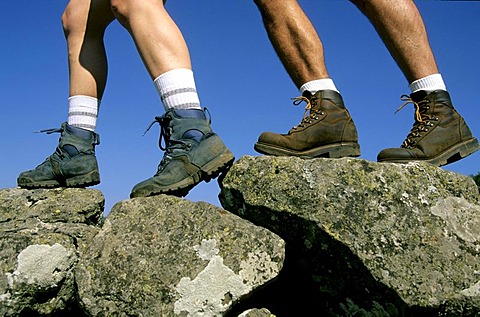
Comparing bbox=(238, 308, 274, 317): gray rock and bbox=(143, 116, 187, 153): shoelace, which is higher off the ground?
bbox=(143, 116, 187, 153): shoelace

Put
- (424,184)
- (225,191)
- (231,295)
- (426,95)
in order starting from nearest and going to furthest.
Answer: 1. (231,295)
2. (424,184)
3. (225,191)
4. (426,95)

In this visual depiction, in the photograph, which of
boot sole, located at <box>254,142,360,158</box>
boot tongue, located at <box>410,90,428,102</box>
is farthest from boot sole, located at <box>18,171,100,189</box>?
boot tongue, located at <box>410,90,428,102</box>

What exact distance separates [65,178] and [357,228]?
79.8 inches

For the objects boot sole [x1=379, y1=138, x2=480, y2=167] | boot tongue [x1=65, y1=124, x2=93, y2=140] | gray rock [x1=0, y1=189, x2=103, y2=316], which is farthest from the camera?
boot tongue [x1=65, y1=124, x2=93, y2=140]

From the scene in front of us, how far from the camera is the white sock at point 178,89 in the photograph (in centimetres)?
339

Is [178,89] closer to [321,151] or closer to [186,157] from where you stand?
[186,157]

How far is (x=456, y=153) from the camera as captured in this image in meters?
3.55

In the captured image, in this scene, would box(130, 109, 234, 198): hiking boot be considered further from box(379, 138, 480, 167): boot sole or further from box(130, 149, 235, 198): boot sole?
box(379, 138, 480, 167): boot sole

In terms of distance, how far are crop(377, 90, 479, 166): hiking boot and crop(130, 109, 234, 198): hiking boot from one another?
1.06m

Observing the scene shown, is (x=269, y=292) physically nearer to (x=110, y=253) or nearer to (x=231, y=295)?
(x=231, y=295)

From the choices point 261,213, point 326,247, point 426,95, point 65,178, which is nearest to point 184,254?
point 261,213

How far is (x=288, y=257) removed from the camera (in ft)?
10.8

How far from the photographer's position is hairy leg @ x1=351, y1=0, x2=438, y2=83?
3.61 meters

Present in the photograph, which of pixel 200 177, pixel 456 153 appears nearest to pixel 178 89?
pixel 200 177
